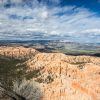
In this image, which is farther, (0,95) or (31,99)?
(31,99)

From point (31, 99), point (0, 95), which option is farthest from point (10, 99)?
point (31, 99)

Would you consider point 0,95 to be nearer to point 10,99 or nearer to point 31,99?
point 10,99

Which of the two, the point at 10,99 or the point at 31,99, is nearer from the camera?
the point at 10,99

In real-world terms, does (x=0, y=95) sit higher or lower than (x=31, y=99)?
higher

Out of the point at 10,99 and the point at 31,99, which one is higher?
the point at 10,99
